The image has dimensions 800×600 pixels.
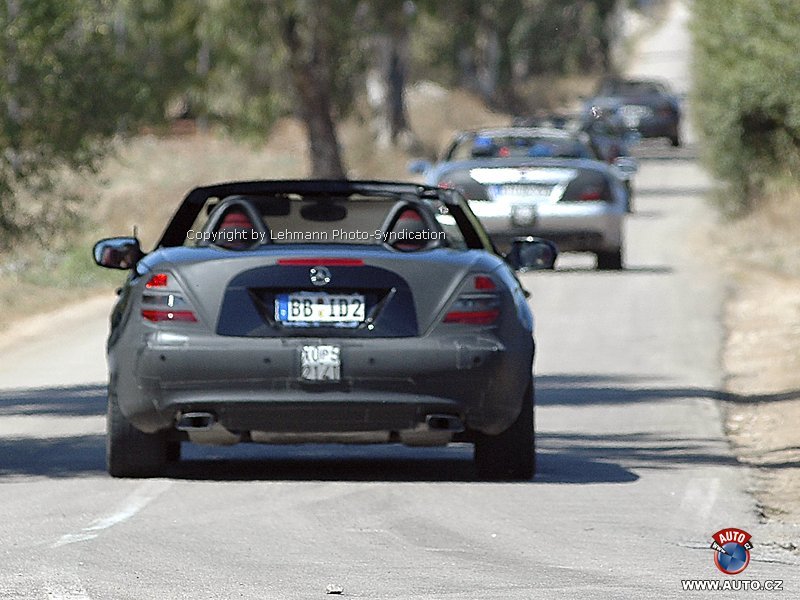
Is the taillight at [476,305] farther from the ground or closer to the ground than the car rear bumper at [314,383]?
farther from the ground

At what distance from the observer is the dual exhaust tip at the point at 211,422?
1021 centimetres

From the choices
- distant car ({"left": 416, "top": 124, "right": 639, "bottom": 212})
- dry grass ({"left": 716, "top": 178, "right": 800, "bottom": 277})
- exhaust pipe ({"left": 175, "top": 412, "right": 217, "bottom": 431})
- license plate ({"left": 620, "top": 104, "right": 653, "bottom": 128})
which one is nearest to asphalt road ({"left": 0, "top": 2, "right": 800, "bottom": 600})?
exhaust pipe ({"left": 175, "top": 412, "right": 217, "bottom": 431})

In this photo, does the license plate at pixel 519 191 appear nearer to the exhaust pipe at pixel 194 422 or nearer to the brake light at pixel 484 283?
the brake light at pixel 484 283

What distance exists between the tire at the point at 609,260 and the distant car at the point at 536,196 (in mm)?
1183

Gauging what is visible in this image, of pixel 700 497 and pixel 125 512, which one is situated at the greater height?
pixel 125 512

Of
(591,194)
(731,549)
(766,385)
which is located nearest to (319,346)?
(731,549)

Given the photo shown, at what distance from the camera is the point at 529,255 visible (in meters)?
11.5

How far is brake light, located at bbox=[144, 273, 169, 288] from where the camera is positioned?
404 inches

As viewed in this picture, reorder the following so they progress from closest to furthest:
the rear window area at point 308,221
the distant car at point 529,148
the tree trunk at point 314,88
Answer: the rear window area at point 308,221 < the distant car at point 529,148 < the tree trunk at point 314,88

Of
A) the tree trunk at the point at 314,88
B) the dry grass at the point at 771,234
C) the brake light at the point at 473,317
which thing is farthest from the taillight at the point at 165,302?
the tree trunk at the point at 314,88

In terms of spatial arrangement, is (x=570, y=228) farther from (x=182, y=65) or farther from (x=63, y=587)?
(x=182, y=65)

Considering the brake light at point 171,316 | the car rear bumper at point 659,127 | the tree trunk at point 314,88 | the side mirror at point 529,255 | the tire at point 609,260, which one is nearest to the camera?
the brake light at point 171,316

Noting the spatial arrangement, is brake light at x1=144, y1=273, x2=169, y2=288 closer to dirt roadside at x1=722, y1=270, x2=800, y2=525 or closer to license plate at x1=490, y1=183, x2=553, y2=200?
dirt roadside at x1=722, y1=270, x2=800, y2=525

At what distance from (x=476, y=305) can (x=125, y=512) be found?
6.19 ft
